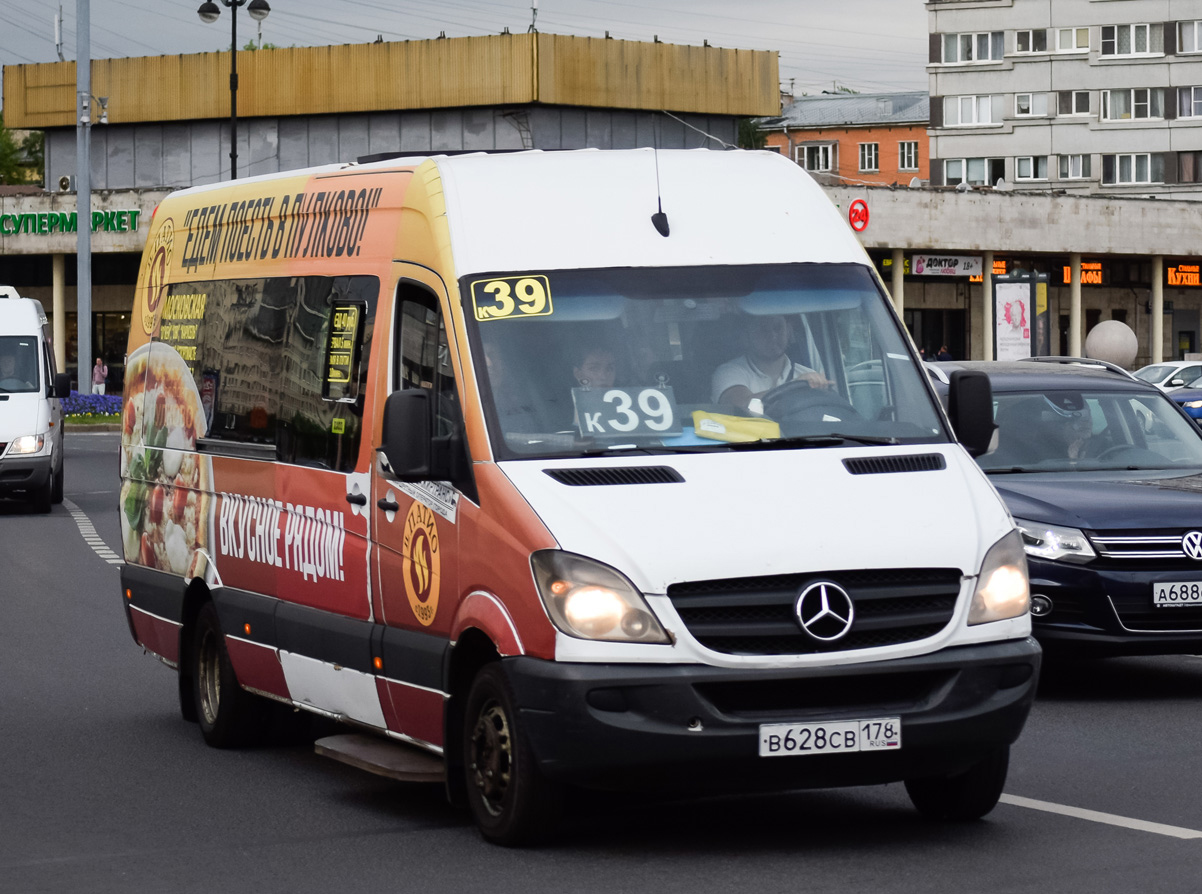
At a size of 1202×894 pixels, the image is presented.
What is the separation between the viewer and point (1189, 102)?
9444 cm

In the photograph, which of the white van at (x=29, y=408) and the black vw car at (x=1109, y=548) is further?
the white van at (x=29, y=408)

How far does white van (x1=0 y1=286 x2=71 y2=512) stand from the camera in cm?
2555

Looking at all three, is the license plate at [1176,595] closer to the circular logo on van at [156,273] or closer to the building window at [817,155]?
the circular logo on van at [156,273]

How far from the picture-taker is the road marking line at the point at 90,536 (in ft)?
65.9

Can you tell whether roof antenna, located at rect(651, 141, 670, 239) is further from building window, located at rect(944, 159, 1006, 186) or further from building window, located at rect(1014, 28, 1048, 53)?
building window, located at rect(1014, 28, 1048, 53)

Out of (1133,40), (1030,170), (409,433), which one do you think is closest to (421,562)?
(409,433)

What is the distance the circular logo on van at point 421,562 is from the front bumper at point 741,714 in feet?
2.31

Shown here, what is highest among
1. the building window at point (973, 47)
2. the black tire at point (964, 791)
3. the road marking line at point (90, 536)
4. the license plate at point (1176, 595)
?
the building window at point (973, 47)

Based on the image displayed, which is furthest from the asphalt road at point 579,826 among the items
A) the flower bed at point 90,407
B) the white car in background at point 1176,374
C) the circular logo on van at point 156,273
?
the flower bed at point 90,407

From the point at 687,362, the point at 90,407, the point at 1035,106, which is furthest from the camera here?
the point at 1035,106

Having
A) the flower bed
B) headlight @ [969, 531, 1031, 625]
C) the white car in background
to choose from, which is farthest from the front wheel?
the flower bed

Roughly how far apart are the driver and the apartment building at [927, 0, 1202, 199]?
89074 mm

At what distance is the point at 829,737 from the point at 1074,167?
3646 inches

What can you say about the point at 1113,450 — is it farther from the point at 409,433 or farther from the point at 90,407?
the point at 90,407
